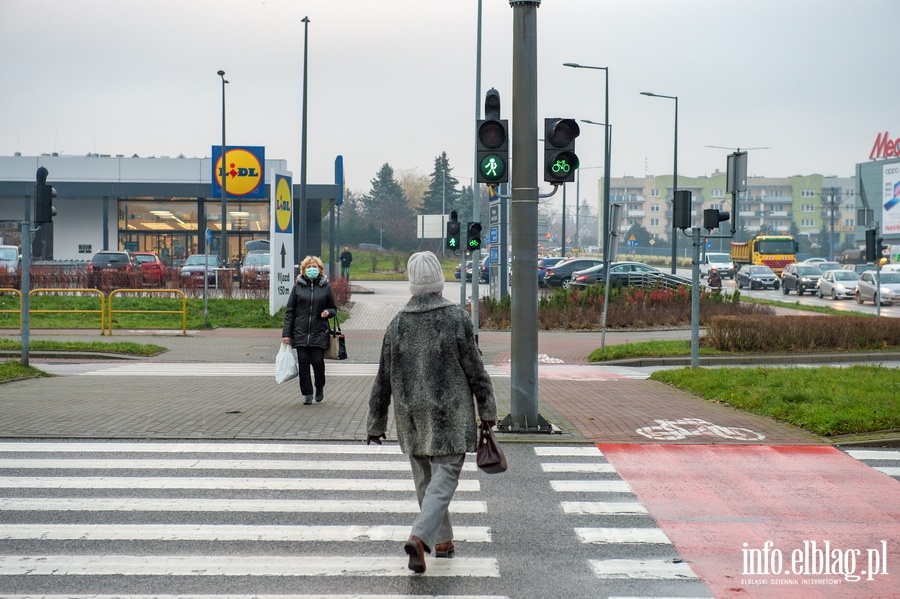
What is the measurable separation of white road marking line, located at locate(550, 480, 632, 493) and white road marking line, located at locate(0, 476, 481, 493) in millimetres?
618

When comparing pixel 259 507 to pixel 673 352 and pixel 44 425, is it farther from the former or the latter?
pixel 673 352

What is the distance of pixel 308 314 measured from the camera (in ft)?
39.2

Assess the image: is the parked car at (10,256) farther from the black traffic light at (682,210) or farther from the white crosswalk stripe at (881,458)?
the white crosswalk stripe at (881,458)

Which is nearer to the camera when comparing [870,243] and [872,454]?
[872,454]

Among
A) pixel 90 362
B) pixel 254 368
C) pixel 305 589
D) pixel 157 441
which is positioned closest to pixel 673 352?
pixel 254 368

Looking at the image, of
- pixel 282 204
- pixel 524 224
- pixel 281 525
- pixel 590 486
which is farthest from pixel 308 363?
pixel 282 204

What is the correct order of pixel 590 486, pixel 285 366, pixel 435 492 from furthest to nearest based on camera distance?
pixel 285 366 < pixel 590 486 < pixel 435 492

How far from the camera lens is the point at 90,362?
64.3 ft

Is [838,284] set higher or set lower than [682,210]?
lower

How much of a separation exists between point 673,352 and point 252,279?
15.7 metres

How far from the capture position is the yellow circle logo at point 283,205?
25.5 meters

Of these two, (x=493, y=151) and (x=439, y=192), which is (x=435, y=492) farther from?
(x=439, y=192)

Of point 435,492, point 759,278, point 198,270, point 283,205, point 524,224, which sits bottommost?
point 435,492

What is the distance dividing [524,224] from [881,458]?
389cm
